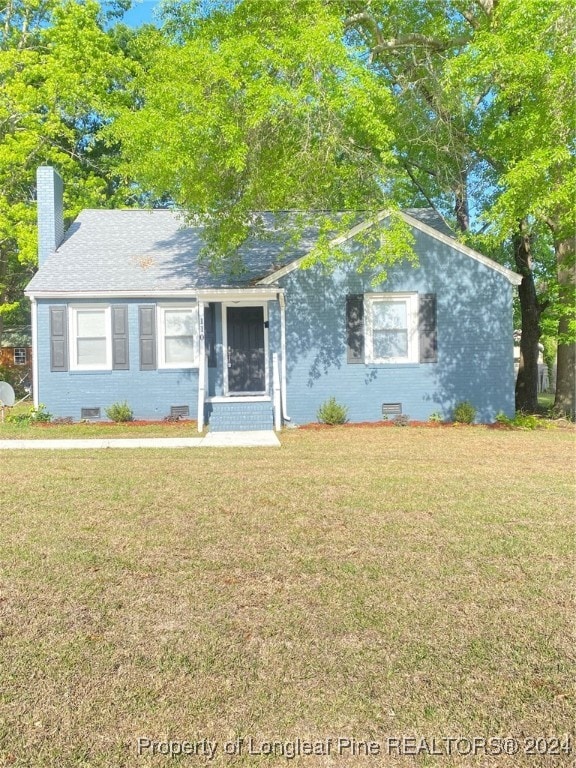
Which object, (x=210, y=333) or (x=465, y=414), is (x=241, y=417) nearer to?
(x=210, y=333)

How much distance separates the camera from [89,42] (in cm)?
2077

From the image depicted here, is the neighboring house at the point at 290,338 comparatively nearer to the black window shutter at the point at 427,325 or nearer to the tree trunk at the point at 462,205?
the black window shutter at the point at 427,325

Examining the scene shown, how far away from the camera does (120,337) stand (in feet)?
41.6

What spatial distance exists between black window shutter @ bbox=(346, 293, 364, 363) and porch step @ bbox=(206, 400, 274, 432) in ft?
7.22

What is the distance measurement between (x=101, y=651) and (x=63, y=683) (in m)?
0.30

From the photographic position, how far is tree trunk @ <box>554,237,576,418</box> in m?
12.8

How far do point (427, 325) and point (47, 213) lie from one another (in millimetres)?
9629

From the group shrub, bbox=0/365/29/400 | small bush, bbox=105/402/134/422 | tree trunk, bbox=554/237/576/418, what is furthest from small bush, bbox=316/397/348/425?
shrub, bbox=0/365/29/400

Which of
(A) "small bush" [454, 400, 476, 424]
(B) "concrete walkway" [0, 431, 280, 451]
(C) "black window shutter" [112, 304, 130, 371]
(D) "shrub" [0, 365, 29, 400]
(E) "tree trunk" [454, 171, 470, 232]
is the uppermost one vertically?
(E) "tree trunk" [454, 171, 470, 232]

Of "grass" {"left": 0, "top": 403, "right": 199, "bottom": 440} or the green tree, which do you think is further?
"grass" {"left": 0, "top": 403, "right": 199, "bottom": 440}

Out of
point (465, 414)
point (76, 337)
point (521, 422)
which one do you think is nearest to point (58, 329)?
point (76, 337)

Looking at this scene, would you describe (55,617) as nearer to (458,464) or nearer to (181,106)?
(458,464)

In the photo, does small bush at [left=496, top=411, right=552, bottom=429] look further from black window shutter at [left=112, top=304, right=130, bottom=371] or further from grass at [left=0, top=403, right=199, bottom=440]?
black window shutter at [left=112, top=304, right=130, bottom=371]

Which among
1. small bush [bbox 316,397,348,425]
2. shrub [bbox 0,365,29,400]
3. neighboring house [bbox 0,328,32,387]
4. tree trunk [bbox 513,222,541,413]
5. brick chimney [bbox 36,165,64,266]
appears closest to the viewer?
small bush [bbox 316,397,348,425]
